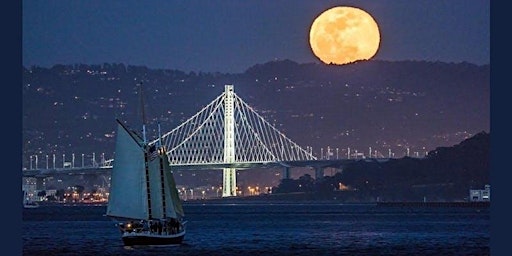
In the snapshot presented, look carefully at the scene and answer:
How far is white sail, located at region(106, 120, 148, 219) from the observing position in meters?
38.8

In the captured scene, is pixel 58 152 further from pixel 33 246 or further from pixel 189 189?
pixel 33 246

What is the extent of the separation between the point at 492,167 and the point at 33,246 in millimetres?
35844

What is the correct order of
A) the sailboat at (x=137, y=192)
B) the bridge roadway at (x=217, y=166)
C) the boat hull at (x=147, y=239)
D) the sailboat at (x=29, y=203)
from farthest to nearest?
the sailboat at (x=29, y=203), the bridge roadway at (x=217, y=166), the sailboat at (x=137, y=192), the boat hull at (x=147, y=239)

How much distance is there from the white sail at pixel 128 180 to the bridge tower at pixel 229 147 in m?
58.3

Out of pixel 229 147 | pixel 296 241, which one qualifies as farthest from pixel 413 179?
pixel 296 241

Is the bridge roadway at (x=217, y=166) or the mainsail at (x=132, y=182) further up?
the bridge roadway at (x=217, y=166)

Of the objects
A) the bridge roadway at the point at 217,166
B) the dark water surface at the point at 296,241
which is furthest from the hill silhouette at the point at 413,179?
the dark water surface at the point at 296,241

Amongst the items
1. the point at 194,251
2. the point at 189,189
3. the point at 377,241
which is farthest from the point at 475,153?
the point at 194,251

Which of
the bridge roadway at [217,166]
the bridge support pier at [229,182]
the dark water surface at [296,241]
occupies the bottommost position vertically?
the dark water surface at [296,241]

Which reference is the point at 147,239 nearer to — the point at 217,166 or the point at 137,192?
the point at 137,192

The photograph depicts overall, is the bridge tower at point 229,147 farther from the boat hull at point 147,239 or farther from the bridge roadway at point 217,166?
the boat hull at point 147,239

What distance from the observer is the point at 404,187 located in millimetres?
117438

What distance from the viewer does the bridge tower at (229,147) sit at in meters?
98.3

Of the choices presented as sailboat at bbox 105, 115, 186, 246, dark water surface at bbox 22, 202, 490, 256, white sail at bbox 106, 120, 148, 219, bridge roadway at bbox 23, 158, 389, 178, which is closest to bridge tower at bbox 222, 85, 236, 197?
bridge roadway at bbox 23, 158, 389, 178
